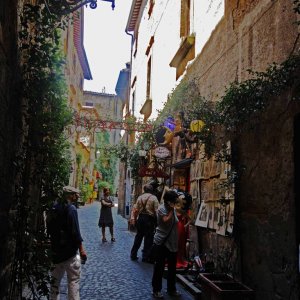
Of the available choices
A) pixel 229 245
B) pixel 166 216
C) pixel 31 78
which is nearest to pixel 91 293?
pixel 166 216

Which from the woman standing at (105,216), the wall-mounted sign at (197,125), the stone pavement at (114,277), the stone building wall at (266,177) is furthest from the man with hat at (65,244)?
the woman standing at (105,216)

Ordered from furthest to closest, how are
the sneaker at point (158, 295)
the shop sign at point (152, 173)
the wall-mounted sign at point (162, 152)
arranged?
the shop sign at point (152, 173), the wall-mounted sign at point (162, 152), the sneaker at point (158, 295)

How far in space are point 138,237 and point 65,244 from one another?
4.54 metres

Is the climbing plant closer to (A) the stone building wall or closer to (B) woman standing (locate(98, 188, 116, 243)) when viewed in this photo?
(A) the stone building wall

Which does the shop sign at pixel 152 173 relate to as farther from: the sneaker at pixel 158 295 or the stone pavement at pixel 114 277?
the sneaker at pixel 158 295

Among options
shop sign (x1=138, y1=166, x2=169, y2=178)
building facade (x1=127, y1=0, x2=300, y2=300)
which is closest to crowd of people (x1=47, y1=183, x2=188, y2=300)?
building facade (x1=127, y1=0, x2=300, y2=300)

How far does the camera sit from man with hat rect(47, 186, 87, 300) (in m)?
4.80

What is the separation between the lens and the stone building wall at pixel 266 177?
15.6 feet

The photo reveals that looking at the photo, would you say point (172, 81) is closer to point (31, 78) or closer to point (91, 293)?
point (91, 293)

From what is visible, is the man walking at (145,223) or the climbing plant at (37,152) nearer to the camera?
the climbing plant at (37,152)

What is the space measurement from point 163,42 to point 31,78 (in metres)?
10.7

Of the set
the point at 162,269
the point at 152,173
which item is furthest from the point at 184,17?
the point at 162,269

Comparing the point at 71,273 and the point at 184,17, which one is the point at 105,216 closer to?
the point at 184,17

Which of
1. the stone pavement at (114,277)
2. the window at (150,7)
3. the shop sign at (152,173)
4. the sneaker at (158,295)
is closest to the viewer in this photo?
the sneaker at (158,295)
